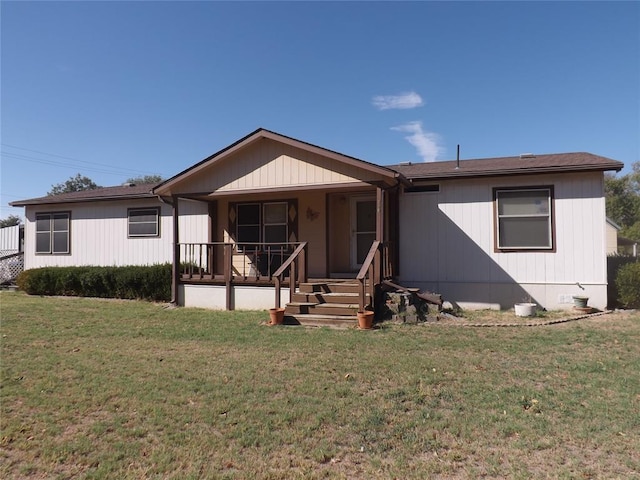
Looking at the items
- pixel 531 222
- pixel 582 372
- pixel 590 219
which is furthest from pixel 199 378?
pixel 590 219

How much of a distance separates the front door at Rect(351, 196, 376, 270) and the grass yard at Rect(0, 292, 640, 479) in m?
4.20

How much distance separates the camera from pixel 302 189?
9453 mm

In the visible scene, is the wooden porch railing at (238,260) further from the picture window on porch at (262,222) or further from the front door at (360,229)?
the front door at (360,229)

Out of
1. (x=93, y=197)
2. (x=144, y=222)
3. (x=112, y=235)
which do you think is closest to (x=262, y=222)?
(x=144, y=222)

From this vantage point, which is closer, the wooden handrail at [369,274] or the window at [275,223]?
the wooden handrail at [369,274]

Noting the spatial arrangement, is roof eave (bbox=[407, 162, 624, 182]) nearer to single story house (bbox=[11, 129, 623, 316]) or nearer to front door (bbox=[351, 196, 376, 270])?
single story house (bbox=[11, 129, 623, 316])

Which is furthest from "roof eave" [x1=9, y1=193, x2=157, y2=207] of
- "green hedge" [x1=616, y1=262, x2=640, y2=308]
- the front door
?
"green hedge" [x1=616, y1=262, x2=640, y2=308]

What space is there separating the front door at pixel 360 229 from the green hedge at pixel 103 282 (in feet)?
16.8

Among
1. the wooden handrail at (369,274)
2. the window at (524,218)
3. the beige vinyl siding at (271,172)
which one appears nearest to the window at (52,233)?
the beige vinyl siding at (271,172)

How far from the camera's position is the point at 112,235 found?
1356cm

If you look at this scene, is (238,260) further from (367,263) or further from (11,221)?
(11,221)

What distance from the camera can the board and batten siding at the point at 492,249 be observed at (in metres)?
9.16

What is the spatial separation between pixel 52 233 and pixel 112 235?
9.00ft

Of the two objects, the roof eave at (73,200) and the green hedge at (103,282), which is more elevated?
the roof eave at (73,200)
